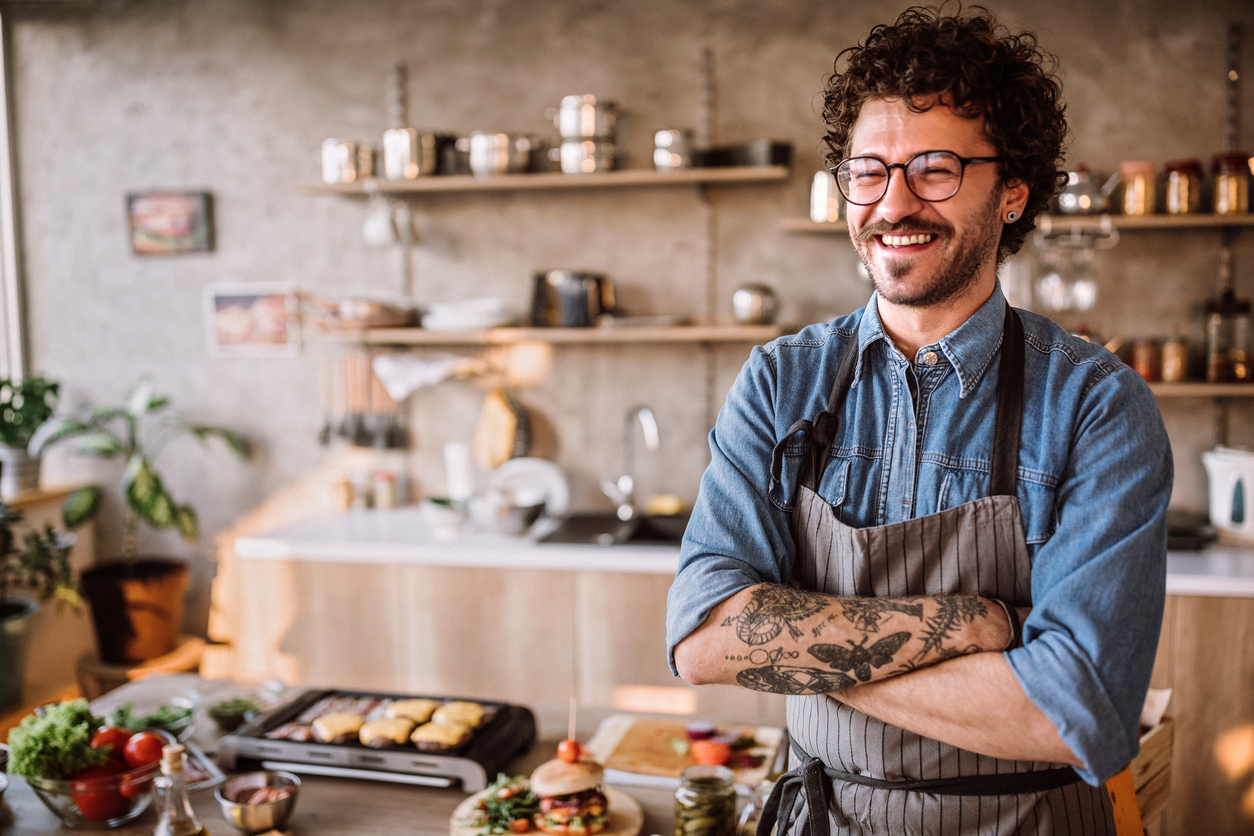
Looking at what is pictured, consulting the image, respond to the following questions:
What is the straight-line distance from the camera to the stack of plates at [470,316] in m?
3.78

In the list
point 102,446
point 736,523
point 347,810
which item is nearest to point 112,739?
point 347,810

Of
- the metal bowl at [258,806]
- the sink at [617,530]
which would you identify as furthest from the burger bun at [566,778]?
the sink at [617,530]

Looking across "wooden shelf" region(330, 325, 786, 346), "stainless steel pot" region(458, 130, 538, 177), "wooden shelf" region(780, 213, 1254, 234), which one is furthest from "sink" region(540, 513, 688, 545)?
"stainless steel pot" region(458, 130, 538, 177)

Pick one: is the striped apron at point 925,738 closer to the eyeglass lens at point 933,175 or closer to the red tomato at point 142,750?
the eyeglass lens at point 933,175

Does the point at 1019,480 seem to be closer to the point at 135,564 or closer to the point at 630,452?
the point at 630,452

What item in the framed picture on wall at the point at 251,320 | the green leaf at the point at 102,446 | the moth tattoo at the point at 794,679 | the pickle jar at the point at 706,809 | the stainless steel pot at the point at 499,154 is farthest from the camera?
the framed picture on wall at the point at 251,320

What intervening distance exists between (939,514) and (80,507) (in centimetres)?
381

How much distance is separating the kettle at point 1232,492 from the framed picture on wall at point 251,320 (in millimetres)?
3694

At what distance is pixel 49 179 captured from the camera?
4.29 metres

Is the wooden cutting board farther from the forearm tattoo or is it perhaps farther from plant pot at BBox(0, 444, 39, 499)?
plant pot at BBox(0, 444, 39, 499)

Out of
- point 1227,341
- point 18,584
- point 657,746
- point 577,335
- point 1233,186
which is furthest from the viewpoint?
point 577,335

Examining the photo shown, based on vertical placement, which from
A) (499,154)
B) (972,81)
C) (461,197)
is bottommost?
(972,81)

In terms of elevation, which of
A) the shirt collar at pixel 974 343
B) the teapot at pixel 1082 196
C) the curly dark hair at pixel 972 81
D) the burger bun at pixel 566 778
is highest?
the teapot at pixel 1082 196

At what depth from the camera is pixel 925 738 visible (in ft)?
4.10
